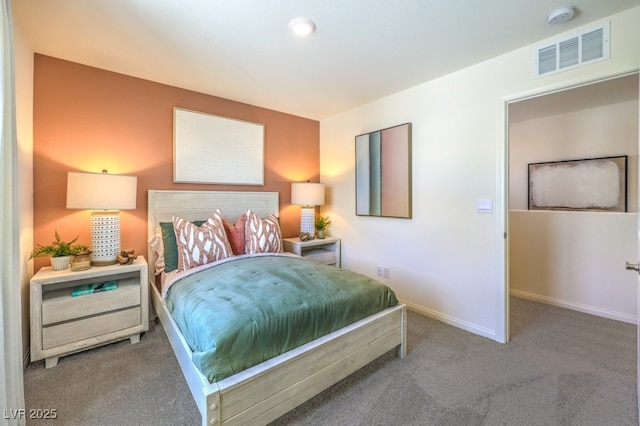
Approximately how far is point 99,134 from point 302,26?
6.81 feet

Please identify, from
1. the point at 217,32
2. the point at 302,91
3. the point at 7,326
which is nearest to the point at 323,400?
the point at 7,326

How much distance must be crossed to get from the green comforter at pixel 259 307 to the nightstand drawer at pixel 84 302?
43cm

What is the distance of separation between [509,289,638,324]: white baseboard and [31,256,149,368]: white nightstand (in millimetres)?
4193

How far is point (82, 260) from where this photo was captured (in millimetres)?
2146

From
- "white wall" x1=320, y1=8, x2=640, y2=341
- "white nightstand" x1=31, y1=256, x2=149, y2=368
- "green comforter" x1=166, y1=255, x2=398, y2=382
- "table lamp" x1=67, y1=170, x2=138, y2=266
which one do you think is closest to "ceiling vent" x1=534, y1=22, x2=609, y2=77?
"white wall" x1=320, y1=8, x2=640, y2=341

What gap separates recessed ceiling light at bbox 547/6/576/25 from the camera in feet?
5.60

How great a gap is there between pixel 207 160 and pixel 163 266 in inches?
48.7

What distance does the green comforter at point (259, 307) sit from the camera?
133 centimetres

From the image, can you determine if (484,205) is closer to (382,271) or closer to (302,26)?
(382,271)

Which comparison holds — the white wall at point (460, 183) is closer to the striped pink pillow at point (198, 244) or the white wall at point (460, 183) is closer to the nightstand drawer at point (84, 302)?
the striped pink pillow at point (198, 244)

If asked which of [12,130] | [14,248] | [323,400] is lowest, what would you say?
[323,400]

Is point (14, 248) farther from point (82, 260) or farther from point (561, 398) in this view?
point (561, 398)

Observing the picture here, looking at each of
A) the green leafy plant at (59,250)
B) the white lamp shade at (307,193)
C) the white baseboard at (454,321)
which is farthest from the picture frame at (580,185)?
the green leafy plant at (59,250)

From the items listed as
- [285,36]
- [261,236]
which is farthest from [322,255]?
[285,36]
